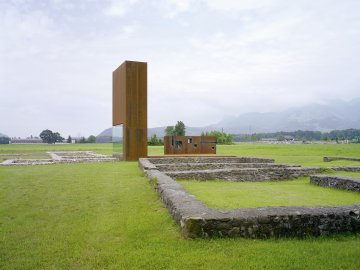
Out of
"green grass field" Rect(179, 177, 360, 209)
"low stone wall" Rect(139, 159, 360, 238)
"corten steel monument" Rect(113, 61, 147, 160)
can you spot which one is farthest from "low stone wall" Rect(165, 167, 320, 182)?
"corten steel monument" Rect(113, 61, 147, 160)

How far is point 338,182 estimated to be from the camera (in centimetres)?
1225

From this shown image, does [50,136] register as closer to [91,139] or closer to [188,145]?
[91,139]

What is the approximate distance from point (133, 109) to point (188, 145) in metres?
6.52

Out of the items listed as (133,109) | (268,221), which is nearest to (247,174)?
(268,221)

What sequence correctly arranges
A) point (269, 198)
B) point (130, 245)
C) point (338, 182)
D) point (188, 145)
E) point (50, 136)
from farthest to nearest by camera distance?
1. point (50, 136)
2. point (188, 145)
3. point (338, 182)
4. point (269, 198)
5. point (130, 245)

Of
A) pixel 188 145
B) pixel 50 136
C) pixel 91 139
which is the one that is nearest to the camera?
pixel 188 145

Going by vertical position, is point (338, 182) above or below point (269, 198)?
above

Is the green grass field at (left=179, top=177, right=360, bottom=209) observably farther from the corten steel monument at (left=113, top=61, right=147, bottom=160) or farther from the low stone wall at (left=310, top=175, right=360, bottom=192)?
the corten steel monument at (left=113, top=61, right=147, bottom=160)

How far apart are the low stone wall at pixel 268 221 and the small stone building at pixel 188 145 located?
23.1 m

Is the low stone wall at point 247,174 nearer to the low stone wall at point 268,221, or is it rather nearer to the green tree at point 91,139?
the low stone wall at point 268,221

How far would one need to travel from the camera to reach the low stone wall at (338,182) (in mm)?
11445

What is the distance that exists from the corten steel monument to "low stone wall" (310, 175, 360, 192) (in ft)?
47.9

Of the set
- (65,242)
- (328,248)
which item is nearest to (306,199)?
(328,248)

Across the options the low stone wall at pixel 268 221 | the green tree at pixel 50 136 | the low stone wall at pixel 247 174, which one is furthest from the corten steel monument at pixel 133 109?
the green tree at pixel 50 136
